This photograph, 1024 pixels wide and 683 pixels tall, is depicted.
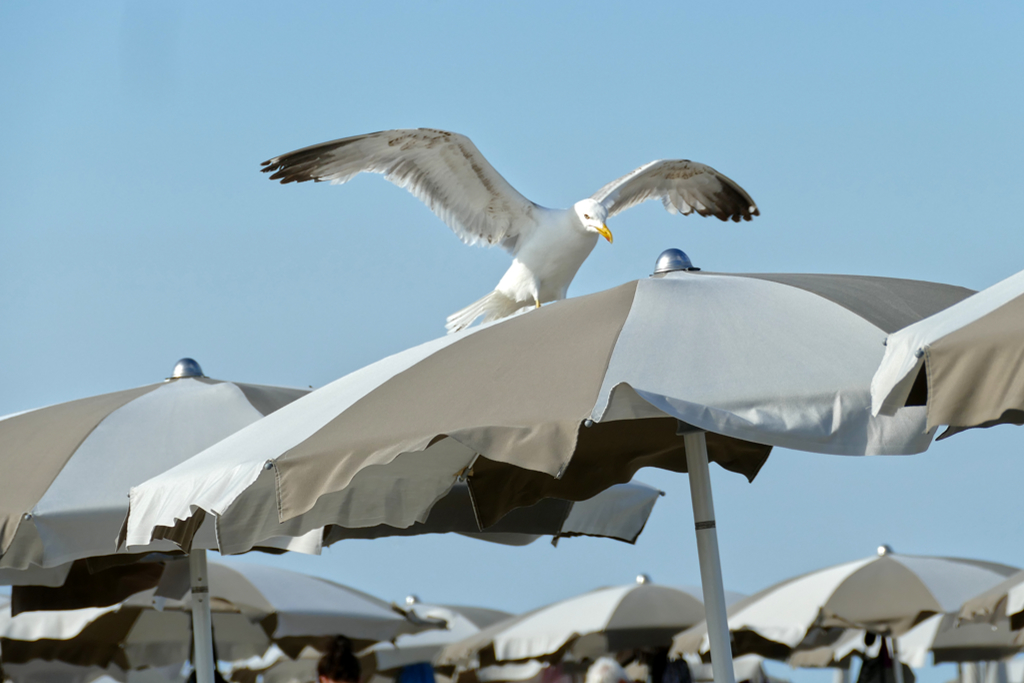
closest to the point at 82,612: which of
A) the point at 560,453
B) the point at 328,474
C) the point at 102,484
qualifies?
the point at 102,484

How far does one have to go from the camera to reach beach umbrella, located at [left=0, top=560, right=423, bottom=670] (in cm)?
941

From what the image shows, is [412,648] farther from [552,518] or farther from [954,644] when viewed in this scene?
[552,518]

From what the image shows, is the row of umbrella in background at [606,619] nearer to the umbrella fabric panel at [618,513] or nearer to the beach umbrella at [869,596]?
the beach umbrella at [869,596]

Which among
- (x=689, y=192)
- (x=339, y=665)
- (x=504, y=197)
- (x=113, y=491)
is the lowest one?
(x=339, y=665)

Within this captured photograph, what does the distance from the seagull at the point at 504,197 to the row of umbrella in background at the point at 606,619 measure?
2.98 metres

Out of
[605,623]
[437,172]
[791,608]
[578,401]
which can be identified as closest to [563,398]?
[578,401]

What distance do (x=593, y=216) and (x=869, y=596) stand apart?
4805mm

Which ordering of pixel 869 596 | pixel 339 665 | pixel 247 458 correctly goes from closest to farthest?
1. pixel 247 458
2. pixel 339 665
3. pixel 869 596

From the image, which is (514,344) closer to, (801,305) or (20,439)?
(801,305)

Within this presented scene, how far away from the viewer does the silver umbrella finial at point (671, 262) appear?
404 centimetres

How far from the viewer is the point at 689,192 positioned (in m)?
8.57

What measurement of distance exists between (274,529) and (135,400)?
2.12 metres

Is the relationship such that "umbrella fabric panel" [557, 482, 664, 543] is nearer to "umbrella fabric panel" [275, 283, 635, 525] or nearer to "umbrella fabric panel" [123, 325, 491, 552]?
"umbrella fabric panel" [123, 325, 491, 552]

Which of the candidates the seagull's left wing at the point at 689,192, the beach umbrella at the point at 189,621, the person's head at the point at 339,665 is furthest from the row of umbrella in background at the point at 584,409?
the beach umbrella at the point at 189,621
